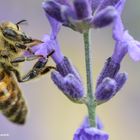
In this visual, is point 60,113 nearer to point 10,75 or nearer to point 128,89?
point 128,89

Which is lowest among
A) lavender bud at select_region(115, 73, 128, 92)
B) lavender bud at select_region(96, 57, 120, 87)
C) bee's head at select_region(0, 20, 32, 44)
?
lavender bud at select_region(115, 73, 128, 92)

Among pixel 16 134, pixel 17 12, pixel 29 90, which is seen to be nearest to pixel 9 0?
pixel 17 12

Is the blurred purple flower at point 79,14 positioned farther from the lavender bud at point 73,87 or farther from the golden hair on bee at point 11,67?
the golden hair on bee at point 11,67

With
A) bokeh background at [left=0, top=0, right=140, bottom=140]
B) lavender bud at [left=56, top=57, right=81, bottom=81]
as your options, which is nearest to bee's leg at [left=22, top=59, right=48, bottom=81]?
lavender bud at [left=56, top=57, right=81, bottom=81]

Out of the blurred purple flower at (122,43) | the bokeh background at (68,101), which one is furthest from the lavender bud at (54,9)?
the bokeh background at (68,101)

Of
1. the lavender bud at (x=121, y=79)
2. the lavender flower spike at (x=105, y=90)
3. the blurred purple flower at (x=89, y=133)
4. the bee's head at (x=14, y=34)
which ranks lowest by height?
the blurred purple flower at (x=89, y=133)

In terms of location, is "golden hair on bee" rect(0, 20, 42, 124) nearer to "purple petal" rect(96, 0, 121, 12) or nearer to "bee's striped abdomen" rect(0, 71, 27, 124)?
"bee's striped abdomen" rect(0, 71, 27, 124)

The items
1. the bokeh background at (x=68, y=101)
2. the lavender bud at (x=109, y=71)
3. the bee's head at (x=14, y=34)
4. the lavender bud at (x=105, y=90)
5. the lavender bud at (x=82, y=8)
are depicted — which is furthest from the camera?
the bokeh background at (x=68, y=101)
